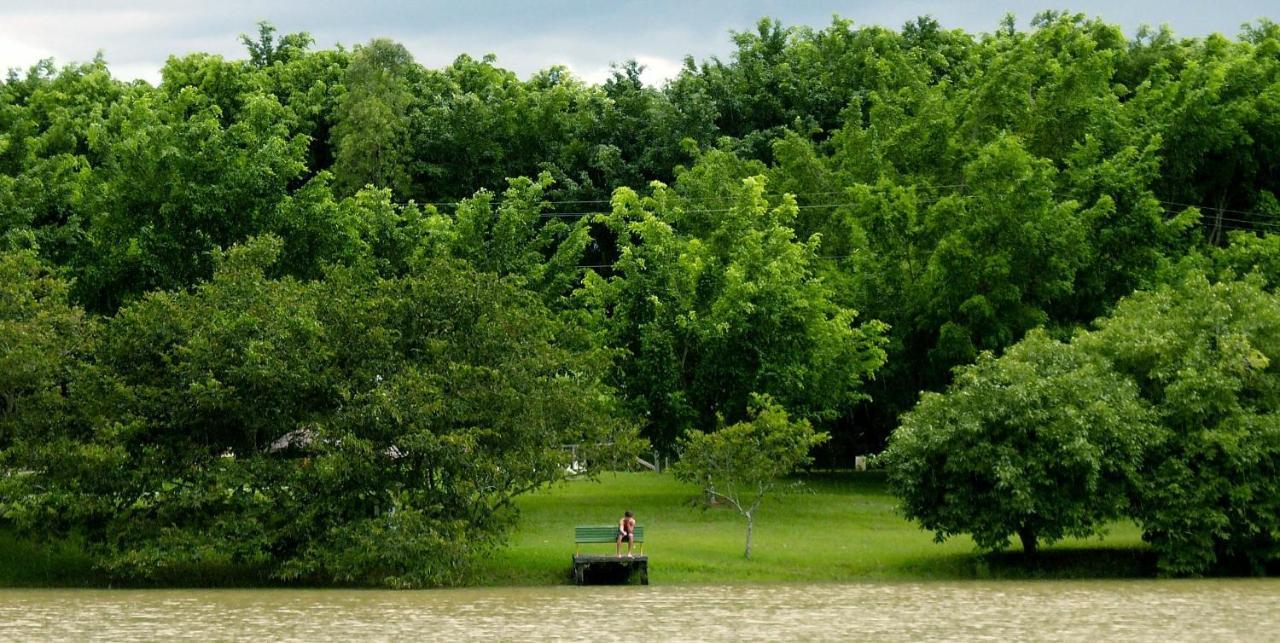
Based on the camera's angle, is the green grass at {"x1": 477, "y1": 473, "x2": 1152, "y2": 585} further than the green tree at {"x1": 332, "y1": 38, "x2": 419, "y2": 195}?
No

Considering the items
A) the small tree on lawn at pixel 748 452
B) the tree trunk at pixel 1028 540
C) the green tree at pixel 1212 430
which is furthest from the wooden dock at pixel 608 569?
the green tree at pixel 1212 430

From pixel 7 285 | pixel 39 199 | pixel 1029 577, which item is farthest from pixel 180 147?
pixel 1029 577

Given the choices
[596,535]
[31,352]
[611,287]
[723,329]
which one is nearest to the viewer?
[31,352]

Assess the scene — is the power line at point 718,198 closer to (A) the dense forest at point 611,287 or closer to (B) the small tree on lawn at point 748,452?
(A) the dense forest at point 611,287

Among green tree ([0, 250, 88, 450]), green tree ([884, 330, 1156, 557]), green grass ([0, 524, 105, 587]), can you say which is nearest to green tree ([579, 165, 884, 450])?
green tree ([884, 330, 1156, 557])

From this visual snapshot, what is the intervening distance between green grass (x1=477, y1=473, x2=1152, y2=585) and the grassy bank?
0.03 meters

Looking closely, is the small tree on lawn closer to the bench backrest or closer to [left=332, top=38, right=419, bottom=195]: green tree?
the bench backrest

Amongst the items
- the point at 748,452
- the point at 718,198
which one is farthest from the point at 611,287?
the point at 748,452

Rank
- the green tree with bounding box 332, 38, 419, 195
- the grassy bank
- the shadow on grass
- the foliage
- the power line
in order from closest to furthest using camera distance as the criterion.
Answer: the foliage < the grassy bank < the shadow on grass < the power line < the green tree with bounding box 332, 38, 419, 195

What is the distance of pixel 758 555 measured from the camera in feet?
128

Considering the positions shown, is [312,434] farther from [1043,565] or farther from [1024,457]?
[1043,565]

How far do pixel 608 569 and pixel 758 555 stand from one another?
409 cm

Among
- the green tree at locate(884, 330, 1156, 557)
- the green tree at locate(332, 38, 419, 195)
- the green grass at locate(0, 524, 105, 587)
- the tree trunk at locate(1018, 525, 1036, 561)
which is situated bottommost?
the green grass at locate(0, 524, 105, 587)

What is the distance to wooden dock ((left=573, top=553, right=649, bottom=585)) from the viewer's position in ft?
121
